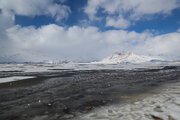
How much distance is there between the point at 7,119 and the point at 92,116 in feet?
13.7

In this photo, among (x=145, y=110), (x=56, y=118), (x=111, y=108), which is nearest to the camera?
(x=56, y=118)

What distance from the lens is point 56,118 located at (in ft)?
19.9

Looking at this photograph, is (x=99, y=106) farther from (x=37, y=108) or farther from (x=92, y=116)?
(x=37, y=108)

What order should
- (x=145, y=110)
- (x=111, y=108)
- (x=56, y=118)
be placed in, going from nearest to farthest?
(x=56, y=118) < (x=145, y=110) < (x=111, y=108)

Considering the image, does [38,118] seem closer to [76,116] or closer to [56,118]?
[56,118]

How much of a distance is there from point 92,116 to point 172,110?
4085mm

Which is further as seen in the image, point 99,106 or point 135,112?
point 99,106

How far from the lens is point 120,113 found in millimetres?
6367

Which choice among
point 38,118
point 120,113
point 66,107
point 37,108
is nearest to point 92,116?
point 120,113

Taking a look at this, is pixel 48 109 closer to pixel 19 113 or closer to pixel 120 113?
pixel 19 113

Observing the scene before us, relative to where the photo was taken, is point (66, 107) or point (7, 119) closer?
point (7, 119)

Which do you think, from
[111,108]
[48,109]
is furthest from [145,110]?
[48,109]

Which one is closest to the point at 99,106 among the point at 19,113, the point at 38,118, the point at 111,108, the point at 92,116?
the point at 111,108

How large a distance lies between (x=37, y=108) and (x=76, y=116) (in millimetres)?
2796
